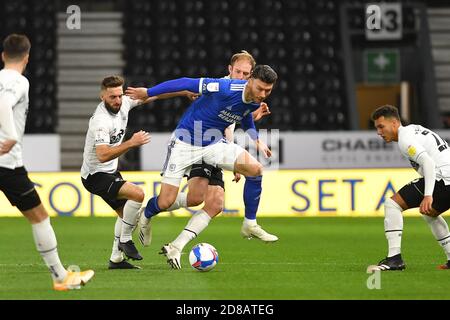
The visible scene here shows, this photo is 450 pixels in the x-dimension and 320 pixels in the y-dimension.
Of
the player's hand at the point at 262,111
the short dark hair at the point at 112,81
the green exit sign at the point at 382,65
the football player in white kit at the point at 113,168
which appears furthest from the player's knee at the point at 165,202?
the green exit sign at the point at 382,65

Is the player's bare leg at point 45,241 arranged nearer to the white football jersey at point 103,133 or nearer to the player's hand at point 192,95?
the white football jersey at point 103,133

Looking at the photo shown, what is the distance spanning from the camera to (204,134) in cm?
859

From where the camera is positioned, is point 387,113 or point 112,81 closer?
point 387,113

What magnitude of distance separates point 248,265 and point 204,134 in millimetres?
1256

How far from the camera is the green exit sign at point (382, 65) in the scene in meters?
21.1

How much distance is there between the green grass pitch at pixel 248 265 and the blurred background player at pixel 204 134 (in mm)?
677

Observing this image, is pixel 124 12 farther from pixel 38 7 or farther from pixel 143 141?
pixel 143 141

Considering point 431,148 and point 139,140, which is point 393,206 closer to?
point 431,148

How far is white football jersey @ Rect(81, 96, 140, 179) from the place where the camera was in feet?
27.4

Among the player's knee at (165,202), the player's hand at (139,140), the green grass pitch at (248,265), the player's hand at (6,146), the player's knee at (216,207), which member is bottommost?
the green grass pitch at (248,265)

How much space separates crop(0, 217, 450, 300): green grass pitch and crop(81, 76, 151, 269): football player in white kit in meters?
0.29

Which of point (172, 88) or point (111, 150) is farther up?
point (172, 88)

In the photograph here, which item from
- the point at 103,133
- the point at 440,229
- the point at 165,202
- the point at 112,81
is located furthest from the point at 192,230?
the point at 440,229
